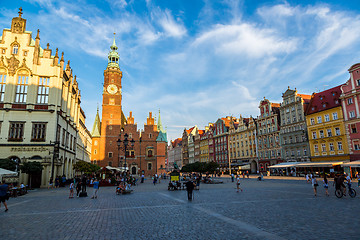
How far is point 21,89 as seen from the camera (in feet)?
107

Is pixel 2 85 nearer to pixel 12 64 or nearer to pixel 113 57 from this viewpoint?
pixel 12 64

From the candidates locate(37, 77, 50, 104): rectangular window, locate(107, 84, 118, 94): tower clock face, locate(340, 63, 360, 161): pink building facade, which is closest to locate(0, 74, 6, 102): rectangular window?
locate(37, 77, 50, 104): rectangular window

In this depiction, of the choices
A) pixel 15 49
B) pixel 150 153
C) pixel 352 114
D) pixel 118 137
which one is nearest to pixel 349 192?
pixel 352 114

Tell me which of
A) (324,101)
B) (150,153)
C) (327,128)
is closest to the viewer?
(327,128)

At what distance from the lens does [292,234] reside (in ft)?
24.5

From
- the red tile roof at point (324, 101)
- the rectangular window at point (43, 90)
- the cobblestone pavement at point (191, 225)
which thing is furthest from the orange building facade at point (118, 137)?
the cobblestone pavement at point (191, 225)

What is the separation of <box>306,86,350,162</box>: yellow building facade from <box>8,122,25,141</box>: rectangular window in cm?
5362

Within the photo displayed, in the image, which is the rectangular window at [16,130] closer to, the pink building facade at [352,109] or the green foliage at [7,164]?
the green foliage at [7,164]

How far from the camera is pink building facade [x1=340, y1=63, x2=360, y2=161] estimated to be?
4206 cm

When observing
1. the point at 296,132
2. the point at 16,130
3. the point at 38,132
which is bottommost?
the point at 38,132

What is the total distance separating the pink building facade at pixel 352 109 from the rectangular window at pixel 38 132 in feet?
167

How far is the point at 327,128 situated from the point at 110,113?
57345mm

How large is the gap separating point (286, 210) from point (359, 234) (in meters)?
4.69

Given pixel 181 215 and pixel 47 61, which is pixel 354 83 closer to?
pixel 181 215
